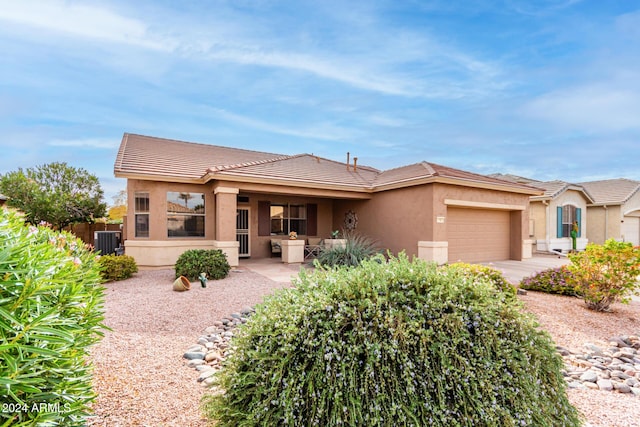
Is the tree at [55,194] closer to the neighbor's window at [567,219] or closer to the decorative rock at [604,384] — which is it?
the decorative rock at [604,384]

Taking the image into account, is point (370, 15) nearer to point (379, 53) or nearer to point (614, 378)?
point (379, 53)

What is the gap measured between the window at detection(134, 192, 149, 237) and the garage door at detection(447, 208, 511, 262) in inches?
451

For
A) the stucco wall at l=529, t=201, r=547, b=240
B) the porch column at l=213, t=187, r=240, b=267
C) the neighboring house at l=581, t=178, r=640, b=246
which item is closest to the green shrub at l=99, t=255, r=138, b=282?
the porch column at l=213, t=187, r=240, b=267

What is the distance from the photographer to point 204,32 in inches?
317

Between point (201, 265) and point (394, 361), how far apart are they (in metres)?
8.13

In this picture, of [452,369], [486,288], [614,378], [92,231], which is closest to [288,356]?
[452,369]

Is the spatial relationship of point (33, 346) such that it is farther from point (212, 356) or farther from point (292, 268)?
point (292, 268)

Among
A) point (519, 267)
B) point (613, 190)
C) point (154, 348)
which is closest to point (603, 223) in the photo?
point (613, 190)

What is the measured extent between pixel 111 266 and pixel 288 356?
947cm

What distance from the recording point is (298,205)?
15.8 meters

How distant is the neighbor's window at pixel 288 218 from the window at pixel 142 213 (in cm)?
542

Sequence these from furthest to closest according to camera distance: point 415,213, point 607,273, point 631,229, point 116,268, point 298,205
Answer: point 631,229, point 298,205, point 415,213, point 116,268, point 607,273

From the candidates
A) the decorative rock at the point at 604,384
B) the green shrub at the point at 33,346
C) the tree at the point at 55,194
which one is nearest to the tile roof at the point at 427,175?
the decorative rock at the point at 604,384

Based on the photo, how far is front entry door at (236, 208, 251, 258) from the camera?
14484 mm
